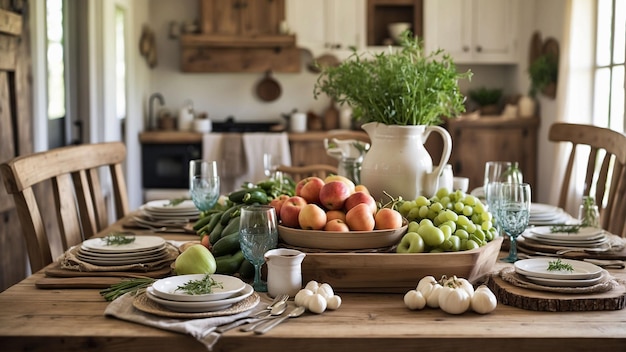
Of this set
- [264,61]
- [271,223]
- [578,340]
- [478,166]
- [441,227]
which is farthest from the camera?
[264,61]

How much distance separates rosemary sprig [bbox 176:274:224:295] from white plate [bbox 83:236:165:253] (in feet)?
1.27

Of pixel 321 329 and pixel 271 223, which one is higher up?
pixel 271 223

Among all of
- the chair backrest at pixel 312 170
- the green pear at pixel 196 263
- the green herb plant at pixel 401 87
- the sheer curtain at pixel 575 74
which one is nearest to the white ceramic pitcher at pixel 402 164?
the green herb plant at pixel 401 87

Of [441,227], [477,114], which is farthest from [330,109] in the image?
[441,227]

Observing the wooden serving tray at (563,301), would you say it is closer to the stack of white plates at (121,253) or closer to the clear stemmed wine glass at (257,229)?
the clear stemmed wine glass at (257,229)

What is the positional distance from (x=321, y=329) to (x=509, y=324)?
14.0 inches

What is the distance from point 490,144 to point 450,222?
366 centimetres

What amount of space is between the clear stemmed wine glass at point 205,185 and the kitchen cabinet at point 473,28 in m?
3.60

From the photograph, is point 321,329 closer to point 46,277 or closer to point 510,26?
point 46,277

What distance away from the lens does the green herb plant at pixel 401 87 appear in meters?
2.15

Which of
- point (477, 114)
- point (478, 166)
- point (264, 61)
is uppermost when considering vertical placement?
point (264, 61)

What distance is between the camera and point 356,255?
171 centimetres

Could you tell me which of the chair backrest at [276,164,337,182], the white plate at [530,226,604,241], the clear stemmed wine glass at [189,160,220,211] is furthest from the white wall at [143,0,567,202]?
the white plate at [530,226,604,241]

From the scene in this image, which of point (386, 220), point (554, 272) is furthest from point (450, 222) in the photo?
point (554, 272)
